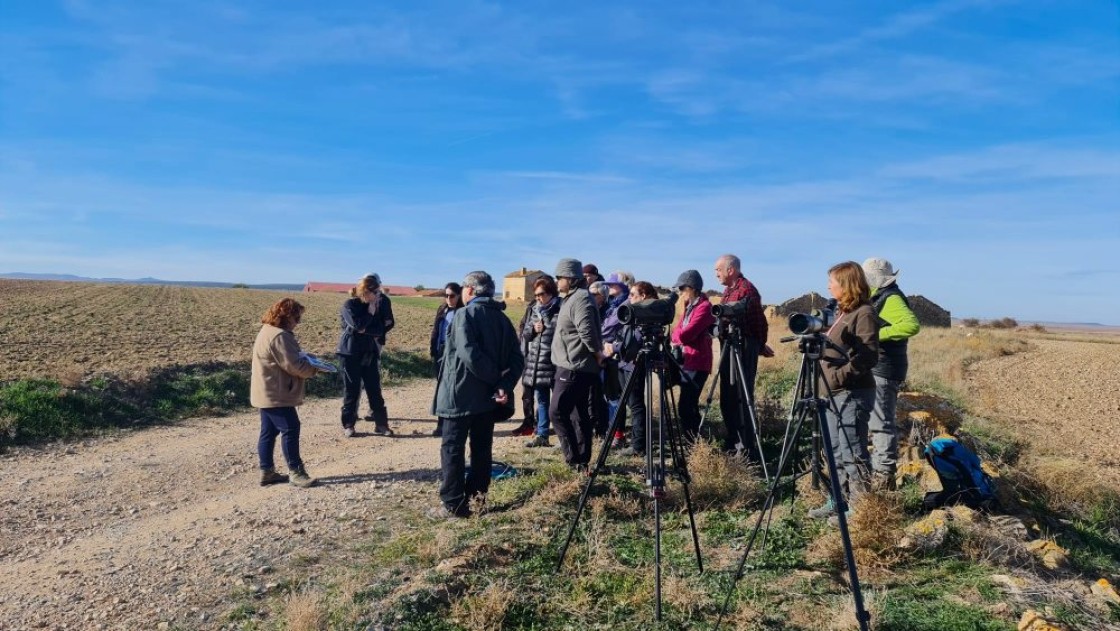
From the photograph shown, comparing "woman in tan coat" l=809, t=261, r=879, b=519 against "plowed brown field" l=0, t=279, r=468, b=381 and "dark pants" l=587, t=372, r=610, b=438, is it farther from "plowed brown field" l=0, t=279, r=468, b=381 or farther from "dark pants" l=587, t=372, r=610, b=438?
"plowed brown field" l=0, t=279, r=468, b=381

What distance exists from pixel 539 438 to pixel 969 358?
1441 cm

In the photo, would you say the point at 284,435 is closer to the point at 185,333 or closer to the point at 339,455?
the point at 339,455

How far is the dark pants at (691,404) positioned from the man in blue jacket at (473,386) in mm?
1961

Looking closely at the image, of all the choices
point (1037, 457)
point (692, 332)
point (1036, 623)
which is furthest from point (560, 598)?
point (1037, 457)

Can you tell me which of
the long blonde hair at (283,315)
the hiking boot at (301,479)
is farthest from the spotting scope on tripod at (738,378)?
the long blonde hair at (283,315)

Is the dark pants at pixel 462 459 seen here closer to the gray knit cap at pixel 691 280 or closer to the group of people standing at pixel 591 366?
the group of people standing at pixel 591 366

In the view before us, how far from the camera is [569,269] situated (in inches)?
248

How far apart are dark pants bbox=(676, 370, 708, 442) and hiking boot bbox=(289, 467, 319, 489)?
3546mm

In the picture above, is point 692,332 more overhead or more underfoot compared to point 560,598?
more overhead

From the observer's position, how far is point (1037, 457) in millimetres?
8430

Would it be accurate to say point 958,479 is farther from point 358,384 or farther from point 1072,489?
point 358,384

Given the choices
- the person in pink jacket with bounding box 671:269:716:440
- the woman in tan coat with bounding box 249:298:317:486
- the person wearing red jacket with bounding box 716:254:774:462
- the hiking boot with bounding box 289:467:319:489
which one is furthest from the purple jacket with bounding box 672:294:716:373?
the hiking boot with bounding box 289:467:319:489

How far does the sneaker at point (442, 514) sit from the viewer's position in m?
5.52

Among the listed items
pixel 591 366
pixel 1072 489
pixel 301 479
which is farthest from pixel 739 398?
pixel 301 479
